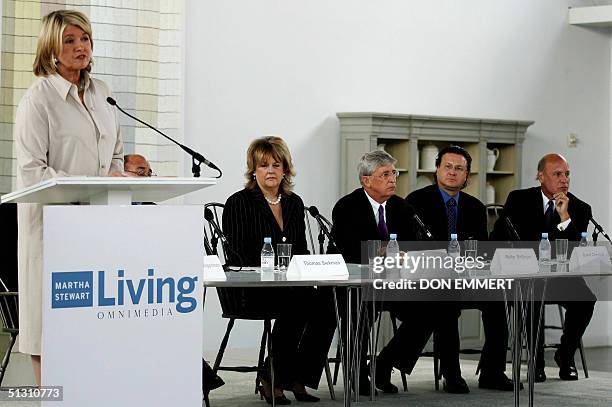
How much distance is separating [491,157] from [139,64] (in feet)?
9.69

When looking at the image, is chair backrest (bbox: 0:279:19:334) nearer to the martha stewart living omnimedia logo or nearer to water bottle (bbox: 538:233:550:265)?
the martha stewart living omnimedia logo

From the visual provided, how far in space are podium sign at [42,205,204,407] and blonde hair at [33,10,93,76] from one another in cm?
60

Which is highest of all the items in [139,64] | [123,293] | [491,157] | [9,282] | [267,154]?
[139,64]

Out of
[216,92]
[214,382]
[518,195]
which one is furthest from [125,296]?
[216,92]

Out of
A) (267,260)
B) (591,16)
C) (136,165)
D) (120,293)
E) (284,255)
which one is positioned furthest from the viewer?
(591,16)

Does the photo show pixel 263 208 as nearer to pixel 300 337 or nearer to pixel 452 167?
pixel 300 337

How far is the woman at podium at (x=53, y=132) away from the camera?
3.57 m

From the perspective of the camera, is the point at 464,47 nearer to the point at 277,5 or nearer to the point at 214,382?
the point at 277,5

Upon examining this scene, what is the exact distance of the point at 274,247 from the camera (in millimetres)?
5676

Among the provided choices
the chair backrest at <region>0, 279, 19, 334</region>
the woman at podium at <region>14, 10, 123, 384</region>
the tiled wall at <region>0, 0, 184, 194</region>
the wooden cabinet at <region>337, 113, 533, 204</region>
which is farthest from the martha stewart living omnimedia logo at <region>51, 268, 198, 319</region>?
the wooden cabinet at <region>337, 113, 533, 204</region>

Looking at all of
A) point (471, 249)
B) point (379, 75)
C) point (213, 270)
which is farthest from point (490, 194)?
point (213, 270)

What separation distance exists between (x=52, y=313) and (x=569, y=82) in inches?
283

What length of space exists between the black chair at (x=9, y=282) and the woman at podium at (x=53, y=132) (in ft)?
6.43

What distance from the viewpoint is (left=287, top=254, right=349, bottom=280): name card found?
16.1 ft
